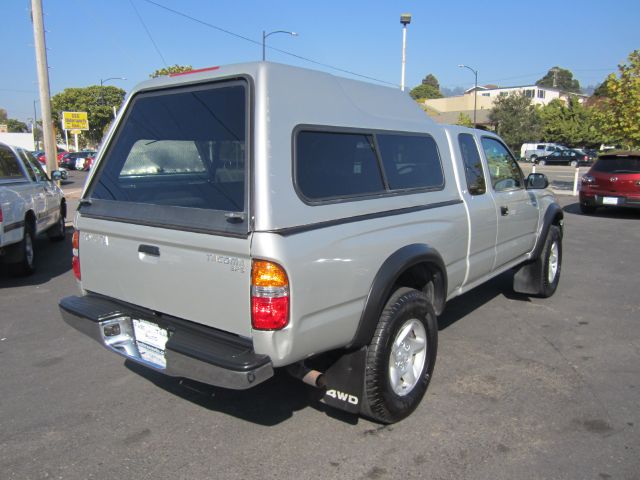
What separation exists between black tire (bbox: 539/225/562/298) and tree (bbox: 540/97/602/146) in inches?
2199

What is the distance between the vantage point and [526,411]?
3.45 meters

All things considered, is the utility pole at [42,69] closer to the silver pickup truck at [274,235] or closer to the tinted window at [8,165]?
the tinted window at [8,165]

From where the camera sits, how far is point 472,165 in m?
4.48

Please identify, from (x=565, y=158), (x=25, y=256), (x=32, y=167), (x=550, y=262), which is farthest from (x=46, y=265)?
(x=565, y=158)

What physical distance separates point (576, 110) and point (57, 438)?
63.4 m

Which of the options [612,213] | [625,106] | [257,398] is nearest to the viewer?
[257,398]

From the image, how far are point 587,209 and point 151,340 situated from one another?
1375 cm

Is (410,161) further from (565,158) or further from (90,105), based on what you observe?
(90,105)

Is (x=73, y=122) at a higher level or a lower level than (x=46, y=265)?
higher

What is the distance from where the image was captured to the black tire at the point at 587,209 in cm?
1356

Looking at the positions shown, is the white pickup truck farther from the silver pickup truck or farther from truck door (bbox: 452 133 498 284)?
truck door (bbox: 452 133 498 284)

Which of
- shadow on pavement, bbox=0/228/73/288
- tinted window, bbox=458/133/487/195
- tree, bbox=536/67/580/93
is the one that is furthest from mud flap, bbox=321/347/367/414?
tree, bbox=536/67/580/93

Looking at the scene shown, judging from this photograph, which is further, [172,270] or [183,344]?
[172,270]

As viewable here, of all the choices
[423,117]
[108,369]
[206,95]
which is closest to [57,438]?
[108,369]
